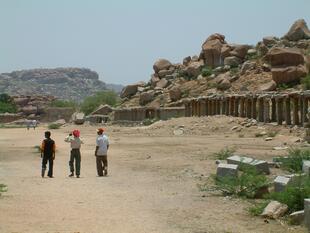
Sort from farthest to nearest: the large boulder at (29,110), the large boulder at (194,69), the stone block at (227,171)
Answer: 1. the large boulder at (29,110)
2. the large boulder at (194,69)
3. the stone block at (227,171)

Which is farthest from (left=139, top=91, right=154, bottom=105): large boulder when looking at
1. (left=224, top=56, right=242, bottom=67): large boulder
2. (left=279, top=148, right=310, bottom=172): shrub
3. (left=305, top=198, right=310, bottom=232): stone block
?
(left=305, top=198, right=310, bottom=232): stone block

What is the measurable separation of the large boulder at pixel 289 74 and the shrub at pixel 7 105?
245 feet

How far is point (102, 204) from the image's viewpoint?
10883 millimetres

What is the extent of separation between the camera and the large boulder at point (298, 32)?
62406 mm

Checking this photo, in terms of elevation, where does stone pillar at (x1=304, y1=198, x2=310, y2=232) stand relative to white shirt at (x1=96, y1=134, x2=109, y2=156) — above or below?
below

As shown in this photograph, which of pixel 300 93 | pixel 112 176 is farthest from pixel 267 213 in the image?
pixel 300 93

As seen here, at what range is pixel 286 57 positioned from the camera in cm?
4688

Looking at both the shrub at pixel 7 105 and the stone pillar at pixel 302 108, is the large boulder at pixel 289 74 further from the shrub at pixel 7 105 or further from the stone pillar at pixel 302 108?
the shrub at pixel 7 105

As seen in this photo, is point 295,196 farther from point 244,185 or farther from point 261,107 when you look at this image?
point 261,107

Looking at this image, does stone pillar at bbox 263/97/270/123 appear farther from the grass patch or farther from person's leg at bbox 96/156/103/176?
the grass patch

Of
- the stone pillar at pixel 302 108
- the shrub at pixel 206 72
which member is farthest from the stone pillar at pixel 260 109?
the shrub at pixel 206 72

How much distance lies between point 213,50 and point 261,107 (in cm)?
3027

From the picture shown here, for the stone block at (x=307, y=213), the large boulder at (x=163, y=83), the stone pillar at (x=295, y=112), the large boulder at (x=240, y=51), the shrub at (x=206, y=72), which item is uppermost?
the large boulder at (x=240, y=51)

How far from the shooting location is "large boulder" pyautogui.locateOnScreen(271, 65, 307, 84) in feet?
148
